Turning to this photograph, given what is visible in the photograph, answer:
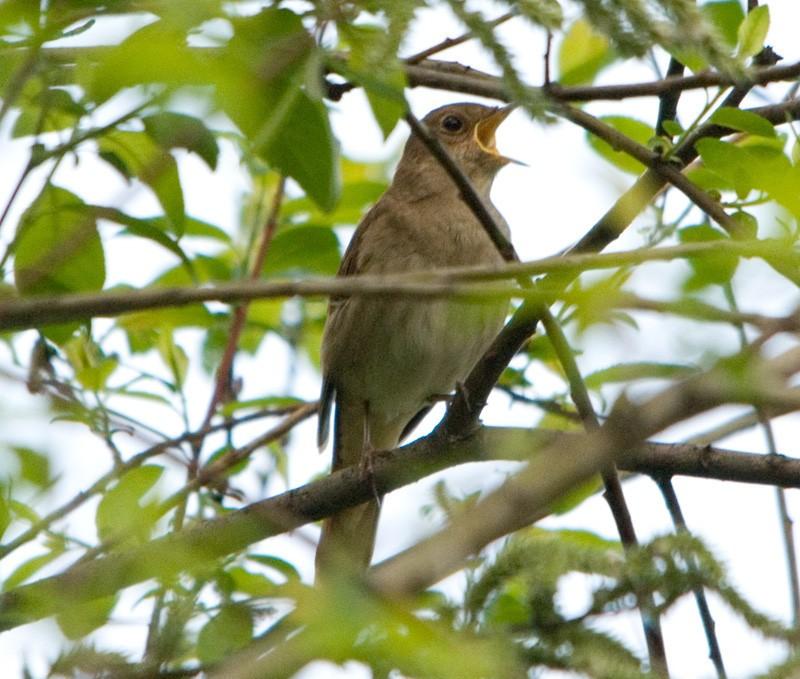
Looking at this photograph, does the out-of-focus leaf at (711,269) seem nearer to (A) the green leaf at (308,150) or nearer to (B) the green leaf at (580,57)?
(A) the green leaf at (308,150)

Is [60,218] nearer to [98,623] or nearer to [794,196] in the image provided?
[98,623]

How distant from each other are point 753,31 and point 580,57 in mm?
1542

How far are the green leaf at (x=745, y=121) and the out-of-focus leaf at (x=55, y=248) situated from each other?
174 centimetres

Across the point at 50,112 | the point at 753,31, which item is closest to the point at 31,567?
the point at 50,112

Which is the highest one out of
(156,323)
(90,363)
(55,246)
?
(156,323)

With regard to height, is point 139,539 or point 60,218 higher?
point 60,218

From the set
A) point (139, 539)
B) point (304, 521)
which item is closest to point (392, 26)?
point (139, 539)

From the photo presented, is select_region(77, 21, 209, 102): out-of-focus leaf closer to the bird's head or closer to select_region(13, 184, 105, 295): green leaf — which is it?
select_region(13, 184, 105, 295): green leaf

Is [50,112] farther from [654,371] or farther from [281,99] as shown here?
[654,371]

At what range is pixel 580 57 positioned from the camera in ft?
17.9

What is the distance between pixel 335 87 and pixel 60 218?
5.22ft

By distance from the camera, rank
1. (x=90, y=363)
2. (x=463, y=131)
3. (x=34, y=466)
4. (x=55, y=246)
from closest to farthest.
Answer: (x=34, y=466) < (x=55, y=246) < (x=90, y=363) < (x=463, y=131)

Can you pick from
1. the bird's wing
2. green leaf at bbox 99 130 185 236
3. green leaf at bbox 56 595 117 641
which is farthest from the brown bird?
green leaf at bbox 56 595 117 641

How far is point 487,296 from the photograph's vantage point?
73.7 inches
